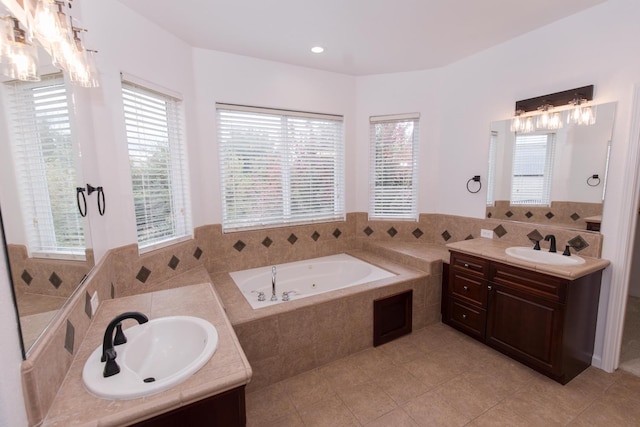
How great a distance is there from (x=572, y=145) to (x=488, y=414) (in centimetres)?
224

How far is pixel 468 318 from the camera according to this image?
2.70 metres

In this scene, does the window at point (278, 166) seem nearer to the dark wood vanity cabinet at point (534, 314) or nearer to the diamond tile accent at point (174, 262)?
the diamond tile accent at point (174, 262)

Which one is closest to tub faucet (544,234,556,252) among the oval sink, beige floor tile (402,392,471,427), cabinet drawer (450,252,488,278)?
the oval sink

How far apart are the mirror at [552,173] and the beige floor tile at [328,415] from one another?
236cm

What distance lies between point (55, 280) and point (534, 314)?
2.94 metres

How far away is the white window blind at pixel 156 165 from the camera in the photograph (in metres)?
2.20

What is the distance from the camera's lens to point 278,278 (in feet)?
10.4

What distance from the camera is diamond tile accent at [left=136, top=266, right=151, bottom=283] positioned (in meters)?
2.19

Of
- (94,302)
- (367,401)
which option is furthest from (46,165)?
(367,401)

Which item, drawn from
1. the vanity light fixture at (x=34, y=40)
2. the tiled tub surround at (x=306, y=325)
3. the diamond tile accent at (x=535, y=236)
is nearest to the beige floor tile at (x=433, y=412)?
the tiled tub surround at (x=306, y=325)

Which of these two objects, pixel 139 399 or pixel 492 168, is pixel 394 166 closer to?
pixel 492 168

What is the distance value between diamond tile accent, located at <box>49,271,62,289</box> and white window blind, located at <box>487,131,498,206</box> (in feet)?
11.3

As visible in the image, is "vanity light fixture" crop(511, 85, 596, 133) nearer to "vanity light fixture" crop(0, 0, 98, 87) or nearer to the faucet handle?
"vanity light fixture" crop(0, 0, 98, 87)

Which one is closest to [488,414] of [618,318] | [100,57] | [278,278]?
[618,318]
